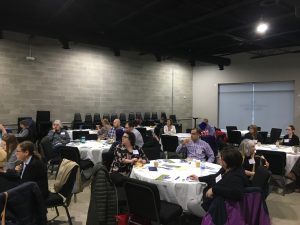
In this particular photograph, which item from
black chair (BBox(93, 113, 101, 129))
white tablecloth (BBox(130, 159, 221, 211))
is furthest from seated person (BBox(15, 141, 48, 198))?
black chair (BBox(93, 113, 101, 129))

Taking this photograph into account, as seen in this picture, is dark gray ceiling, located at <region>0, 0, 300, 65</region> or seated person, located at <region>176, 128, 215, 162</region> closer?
seated person, located at <region>176, 128, 215, 162</region>

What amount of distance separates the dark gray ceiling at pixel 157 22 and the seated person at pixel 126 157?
168 inches

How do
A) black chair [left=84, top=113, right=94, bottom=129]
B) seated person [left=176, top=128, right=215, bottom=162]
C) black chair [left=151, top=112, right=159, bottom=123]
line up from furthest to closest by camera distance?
black chair [left=151, top=112, right=159, bottom=123]
black chair [left=84, top=113, right=94, bottom=129]
seated person [left=176, top=128, right=215, bottom=162]

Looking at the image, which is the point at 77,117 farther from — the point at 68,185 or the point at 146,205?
the point at 146,205

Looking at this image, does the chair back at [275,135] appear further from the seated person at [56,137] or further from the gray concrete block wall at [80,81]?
the gray concrete block wall at [80,81]

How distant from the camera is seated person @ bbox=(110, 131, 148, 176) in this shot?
4.26m

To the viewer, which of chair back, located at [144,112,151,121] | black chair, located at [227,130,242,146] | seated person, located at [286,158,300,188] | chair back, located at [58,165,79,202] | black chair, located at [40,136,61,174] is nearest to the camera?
chair back, located at [58,165,79,202]

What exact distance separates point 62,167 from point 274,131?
7.41m

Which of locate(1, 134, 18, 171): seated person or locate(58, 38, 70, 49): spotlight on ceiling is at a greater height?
locate(58, 38, 70, 49): spotlight on ceiling

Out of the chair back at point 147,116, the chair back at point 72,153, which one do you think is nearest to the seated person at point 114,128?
the chair back at point 72,153

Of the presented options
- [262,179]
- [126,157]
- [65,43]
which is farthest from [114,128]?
[262,179]

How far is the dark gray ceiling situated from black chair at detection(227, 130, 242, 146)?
3.29 metres

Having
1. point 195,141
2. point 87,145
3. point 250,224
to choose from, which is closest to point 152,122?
point 87,145

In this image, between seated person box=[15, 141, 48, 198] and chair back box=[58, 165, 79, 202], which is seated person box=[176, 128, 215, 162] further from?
seated person box=[15, 141, 48, 198]
